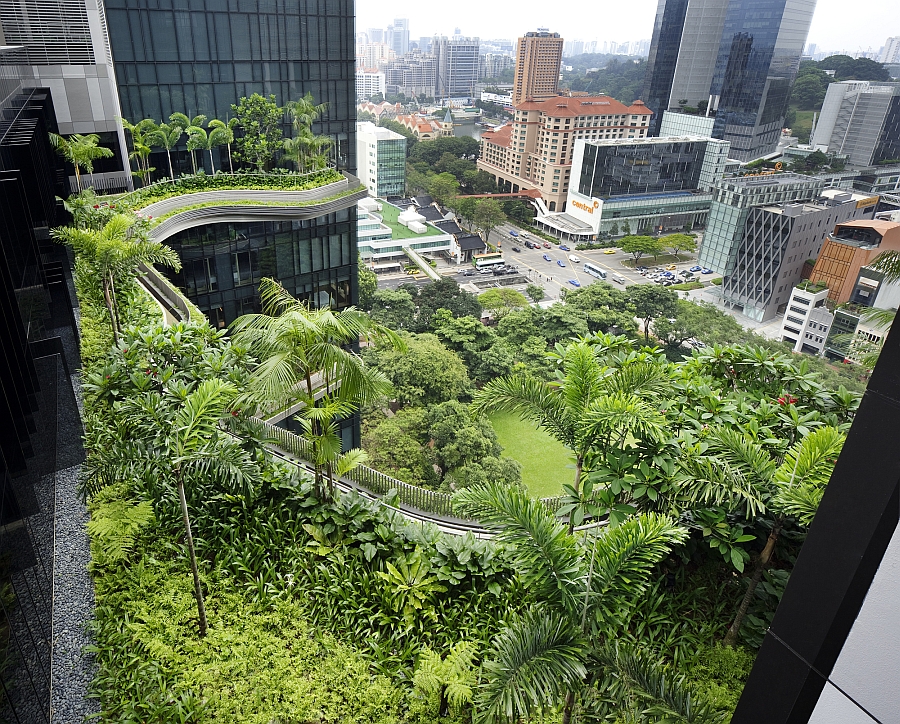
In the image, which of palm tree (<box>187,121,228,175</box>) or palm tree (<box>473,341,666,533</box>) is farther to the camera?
palm tree (<box>187,121,228,175</box>)

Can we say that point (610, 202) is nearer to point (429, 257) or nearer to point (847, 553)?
point (429, 257)

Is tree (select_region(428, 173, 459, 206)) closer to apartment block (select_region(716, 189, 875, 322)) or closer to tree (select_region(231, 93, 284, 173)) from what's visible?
apartment block (select_region(716, 189, 875, 322))

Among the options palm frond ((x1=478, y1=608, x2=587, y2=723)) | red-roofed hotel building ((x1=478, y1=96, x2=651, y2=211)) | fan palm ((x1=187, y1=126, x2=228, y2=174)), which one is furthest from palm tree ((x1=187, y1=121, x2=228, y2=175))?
red-roofed hotel building ((x1=478, y1=96, x2=651, y2=211))

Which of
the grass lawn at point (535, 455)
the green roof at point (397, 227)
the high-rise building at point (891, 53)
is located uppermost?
the high-rise building at point (891, 53)

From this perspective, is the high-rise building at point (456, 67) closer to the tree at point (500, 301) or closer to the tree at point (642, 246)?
the tree at point (642, 246)

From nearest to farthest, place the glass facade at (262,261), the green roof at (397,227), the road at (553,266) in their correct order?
the glass facade at (262,261) → the road at (553,266) → the green roof at (397,227)

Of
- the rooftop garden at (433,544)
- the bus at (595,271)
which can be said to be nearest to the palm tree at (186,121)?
the rooftop garden at (433,544)

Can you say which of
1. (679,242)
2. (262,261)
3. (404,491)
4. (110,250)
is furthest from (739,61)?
(110,250)
